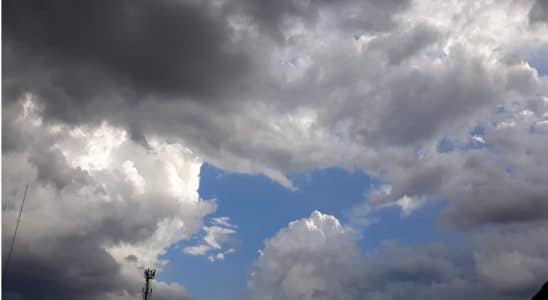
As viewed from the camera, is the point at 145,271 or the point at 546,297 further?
the point at 145,271

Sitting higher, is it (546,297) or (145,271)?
(145,271)

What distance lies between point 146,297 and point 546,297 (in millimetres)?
65688

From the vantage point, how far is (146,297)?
83562 millimetres

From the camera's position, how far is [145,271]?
8762 centimetres

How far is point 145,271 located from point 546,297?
67.3m

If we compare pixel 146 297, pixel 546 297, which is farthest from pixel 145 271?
pixel 546 297

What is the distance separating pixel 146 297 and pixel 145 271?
17.9 feet

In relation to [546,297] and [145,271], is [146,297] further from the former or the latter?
[546,297]

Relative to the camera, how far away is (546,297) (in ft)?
260
